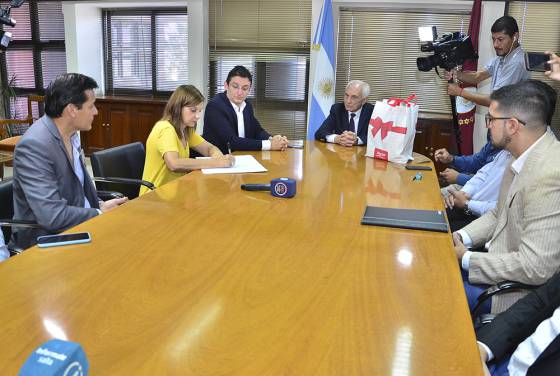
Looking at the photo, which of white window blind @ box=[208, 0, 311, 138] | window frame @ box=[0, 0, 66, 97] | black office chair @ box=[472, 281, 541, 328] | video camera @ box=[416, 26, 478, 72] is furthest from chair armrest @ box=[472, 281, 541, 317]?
window frame @ box=[0, 0, 66, 97]

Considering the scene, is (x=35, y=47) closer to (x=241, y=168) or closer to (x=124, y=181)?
(x=124, y=181)

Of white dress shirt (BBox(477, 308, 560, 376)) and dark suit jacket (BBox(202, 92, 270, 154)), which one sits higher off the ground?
dark suit jacket (BBox(202, 92, 270, 154))

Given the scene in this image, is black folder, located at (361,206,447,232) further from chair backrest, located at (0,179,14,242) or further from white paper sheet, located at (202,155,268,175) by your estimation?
chair backrest, located at (0,179,14,242)

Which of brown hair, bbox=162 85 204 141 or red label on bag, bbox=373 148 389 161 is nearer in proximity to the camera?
brown hair, bbox=162 85 204 141

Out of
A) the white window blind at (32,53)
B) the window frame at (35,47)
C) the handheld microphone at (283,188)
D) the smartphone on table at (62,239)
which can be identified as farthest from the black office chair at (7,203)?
the window frame at (35,47)

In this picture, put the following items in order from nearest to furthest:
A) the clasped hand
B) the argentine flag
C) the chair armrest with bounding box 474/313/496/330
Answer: the chair armrest with bounding box 474/313/496/330 < the clasped hand < the argentine flag

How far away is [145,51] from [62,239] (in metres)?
5.57

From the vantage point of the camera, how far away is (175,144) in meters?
2.76

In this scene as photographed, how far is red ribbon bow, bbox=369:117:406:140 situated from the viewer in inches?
115

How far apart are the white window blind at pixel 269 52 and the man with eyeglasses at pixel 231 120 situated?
252cm

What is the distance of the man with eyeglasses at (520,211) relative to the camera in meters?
1.61

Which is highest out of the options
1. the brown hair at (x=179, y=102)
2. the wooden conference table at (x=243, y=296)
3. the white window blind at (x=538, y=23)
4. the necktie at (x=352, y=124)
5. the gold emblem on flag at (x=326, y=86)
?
the white window blind at (x=538, y=23)

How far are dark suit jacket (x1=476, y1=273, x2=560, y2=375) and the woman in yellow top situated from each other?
66.3 inches

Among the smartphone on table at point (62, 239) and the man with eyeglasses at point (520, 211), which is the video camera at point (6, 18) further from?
the man with eyeglasses at point (520, 211)
